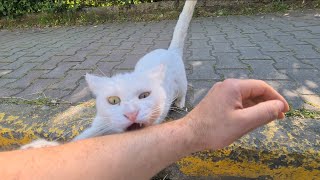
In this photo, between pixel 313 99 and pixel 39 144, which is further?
pixel 313 99

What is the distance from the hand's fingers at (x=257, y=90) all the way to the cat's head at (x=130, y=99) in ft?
2.04

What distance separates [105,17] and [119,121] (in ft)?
22.2

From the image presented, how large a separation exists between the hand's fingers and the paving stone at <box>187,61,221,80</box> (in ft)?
5.77

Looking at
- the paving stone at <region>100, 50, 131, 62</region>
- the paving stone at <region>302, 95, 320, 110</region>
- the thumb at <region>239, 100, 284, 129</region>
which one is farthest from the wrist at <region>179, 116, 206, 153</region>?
the paving stone at <region>100, 50, 131, 62</region>

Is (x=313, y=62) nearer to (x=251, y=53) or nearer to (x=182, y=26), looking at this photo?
(x=251, y=53)

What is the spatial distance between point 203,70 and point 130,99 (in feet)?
5.71

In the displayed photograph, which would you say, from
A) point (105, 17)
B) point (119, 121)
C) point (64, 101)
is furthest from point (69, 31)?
point (119, 121)

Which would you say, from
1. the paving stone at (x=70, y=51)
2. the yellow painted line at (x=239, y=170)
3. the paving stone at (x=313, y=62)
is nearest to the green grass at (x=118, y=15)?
the paving stone at (x=70, y=51)

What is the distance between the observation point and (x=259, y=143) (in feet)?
6.61

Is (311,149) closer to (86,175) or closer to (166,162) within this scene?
(166,162)

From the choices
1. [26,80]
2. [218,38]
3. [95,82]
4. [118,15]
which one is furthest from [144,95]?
[118,15]

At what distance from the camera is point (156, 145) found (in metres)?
1.42

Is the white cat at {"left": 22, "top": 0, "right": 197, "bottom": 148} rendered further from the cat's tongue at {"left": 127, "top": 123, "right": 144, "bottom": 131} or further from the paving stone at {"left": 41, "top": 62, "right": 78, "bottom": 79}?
the paving stone at {"left": 41, "top": 62, "right": 78, "bottom": 79}

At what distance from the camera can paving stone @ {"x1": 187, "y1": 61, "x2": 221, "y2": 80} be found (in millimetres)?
3281
